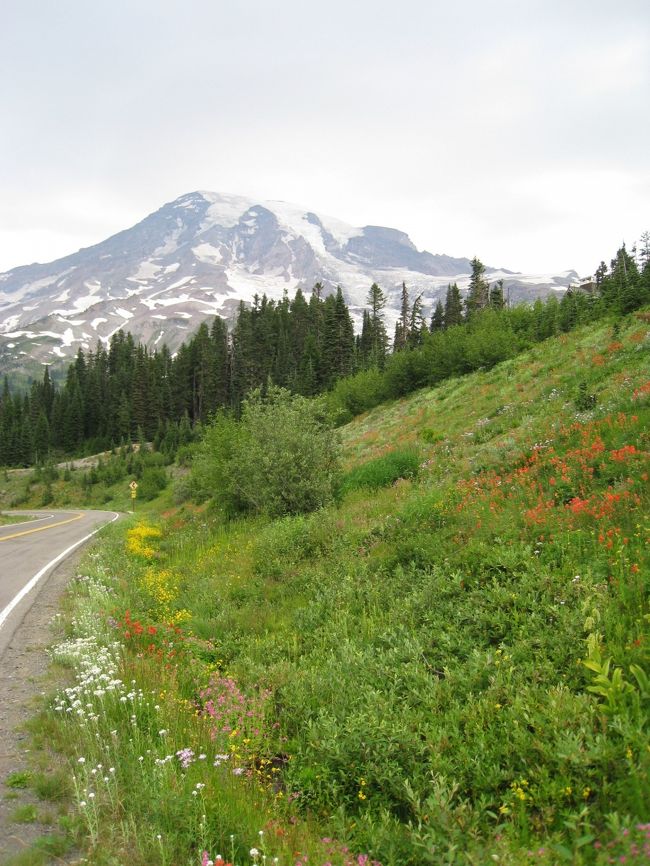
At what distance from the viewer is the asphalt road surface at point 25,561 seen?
386 inches

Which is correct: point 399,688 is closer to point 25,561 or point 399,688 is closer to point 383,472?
point 383,472

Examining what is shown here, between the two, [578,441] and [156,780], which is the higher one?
[578,441]

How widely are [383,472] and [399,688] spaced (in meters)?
10.4

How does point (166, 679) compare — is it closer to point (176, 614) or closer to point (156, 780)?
point (156, 780)

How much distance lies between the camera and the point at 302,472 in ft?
53.3

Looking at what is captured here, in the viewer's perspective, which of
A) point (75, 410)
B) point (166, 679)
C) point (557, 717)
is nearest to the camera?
point (557, 717)

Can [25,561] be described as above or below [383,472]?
below

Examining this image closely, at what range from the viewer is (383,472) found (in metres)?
15.6

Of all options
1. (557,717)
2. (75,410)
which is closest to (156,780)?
(557,717)

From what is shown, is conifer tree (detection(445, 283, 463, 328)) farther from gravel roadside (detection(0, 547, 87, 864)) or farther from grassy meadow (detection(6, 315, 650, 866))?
gravel roadside (detection(0, 547, 87, 864))

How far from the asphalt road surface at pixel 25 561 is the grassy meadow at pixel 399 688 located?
1104mm

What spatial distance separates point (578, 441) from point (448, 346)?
29119mm

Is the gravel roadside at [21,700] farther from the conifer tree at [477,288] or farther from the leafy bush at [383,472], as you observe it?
the conifer tree at [477,288]

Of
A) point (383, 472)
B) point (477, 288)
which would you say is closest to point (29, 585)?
point (383, 472)
